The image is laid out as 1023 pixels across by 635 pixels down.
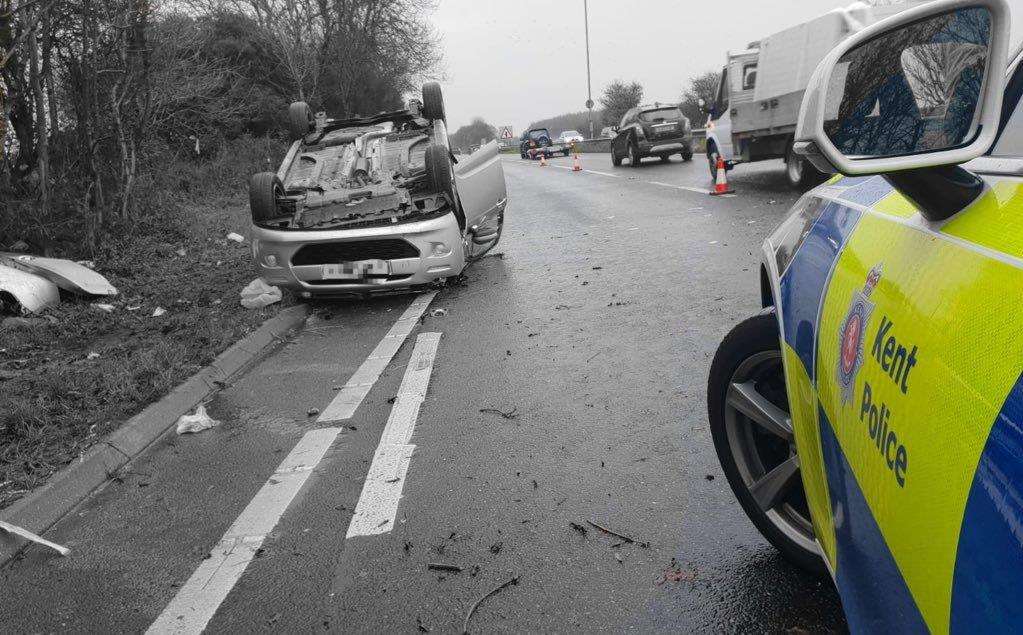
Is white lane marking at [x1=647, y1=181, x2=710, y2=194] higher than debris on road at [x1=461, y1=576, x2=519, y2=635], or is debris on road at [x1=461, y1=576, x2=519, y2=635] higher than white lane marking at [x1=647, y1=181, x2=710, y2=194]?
debris on road at [x1=461, y1=576, x2=519, y2=635]

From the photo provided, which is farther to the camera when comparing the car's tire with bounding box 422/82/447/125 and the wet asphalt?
the car's tire with bounding box 422/82/447/125

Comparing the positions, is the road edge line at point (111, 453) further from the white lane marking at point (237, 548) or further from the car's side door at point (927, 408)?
the car's side door at point (927, 408)

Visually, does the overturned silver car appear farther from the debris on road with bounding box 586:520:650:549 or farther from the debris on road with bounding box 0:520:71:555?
the debris on road with bounding box 586:520:650:549

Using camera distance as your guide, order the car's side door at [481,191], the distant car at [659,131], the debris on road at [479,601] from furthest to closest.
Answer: the distant car at [659,131]
the car's side door at [481,191]
the debris on road at [479,601]

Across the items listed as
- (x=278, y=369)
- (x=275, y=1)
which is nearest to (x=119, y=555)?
(x=278, y=369)

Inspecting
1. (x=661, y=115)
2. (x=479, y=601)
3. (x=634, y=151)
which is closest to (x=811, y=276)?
(x=479, y=601)

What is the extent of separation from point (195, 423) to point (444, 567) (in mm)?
2666

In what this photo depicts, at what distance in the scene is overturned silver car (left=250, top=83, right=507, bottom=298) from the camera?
8156 mm

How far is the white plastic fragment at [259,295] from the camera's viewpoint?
27.9 feet

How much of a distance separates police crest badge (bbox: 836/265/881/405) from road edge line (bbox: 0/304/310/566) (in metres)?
3.45

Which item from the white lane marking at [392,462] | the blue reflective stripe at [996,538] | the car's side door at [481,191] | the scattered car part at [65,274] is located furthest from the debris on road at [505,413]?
the scattered car part at [65,274]

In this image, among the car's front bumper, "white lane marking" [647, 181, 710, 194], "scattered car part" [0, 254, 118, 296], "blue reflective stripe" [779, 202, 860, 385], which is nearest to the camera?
"blue reflective stripe" [779, 202, 860, 385]

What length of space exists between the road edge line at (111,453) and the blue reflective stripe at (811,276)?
3.32 metres

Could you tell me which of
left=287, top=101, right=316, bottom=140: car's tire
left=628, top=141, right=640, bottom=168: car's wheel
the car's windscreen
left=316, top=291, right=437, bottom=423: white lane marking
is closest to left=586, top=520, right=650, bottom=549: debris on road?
left=316, top=291, right=437, bottom=423: white lane marking
